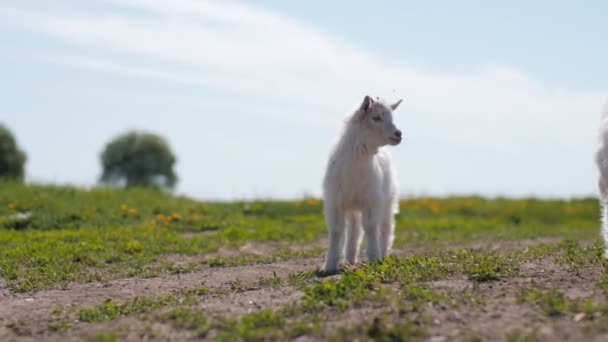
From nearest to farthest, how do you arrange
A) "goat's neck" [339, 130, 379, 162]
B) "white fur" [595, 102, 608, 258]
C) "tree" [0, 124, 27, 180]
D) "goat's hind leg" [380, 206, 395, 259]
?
1. "white fur" [595, 102, 608, 258]
2. "goat's neck" [339, 130, 379, 162]
3. "goat's hind leg" [380, 206, 395, 259]
4. "tree" [0, 124, 27, 180]

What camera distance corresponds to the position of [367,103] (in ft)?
Result: 29.5

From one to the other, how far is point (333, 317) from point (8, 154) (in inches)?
1459

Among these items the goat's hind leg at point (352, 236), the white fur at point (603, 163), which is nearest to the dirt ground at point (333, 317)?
the white fur at point (603, 163)

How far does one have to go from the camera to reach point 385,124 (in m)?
8.93

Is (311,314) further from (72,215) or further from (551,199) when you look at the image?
(551,199)

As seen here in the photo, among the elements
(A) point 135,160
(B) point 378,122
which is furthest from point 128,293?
(A) point 135,160

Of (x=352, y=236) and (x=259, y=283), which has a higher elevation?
(x=352, y=236)

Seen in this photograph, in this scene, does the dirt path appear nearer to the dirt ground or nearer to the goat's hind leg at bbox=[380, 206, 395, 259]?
the dirt ground

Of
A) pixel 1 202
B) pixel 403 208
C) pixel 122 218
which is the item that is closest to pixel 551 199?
pixel 403 208

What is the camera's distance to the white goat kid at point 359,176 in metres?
8.99

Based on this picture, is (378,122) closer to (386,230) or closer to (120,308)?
(386,230)

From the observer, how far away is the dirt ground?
19.0 feet

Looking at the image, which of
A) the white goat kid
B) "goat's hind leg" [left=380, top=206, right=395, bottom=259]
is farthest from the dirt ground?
"goat's hind leg" [left=380, top=206, right=395, bottom=259]

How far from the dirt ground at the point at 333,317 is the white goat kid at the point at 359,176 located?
1.28m
